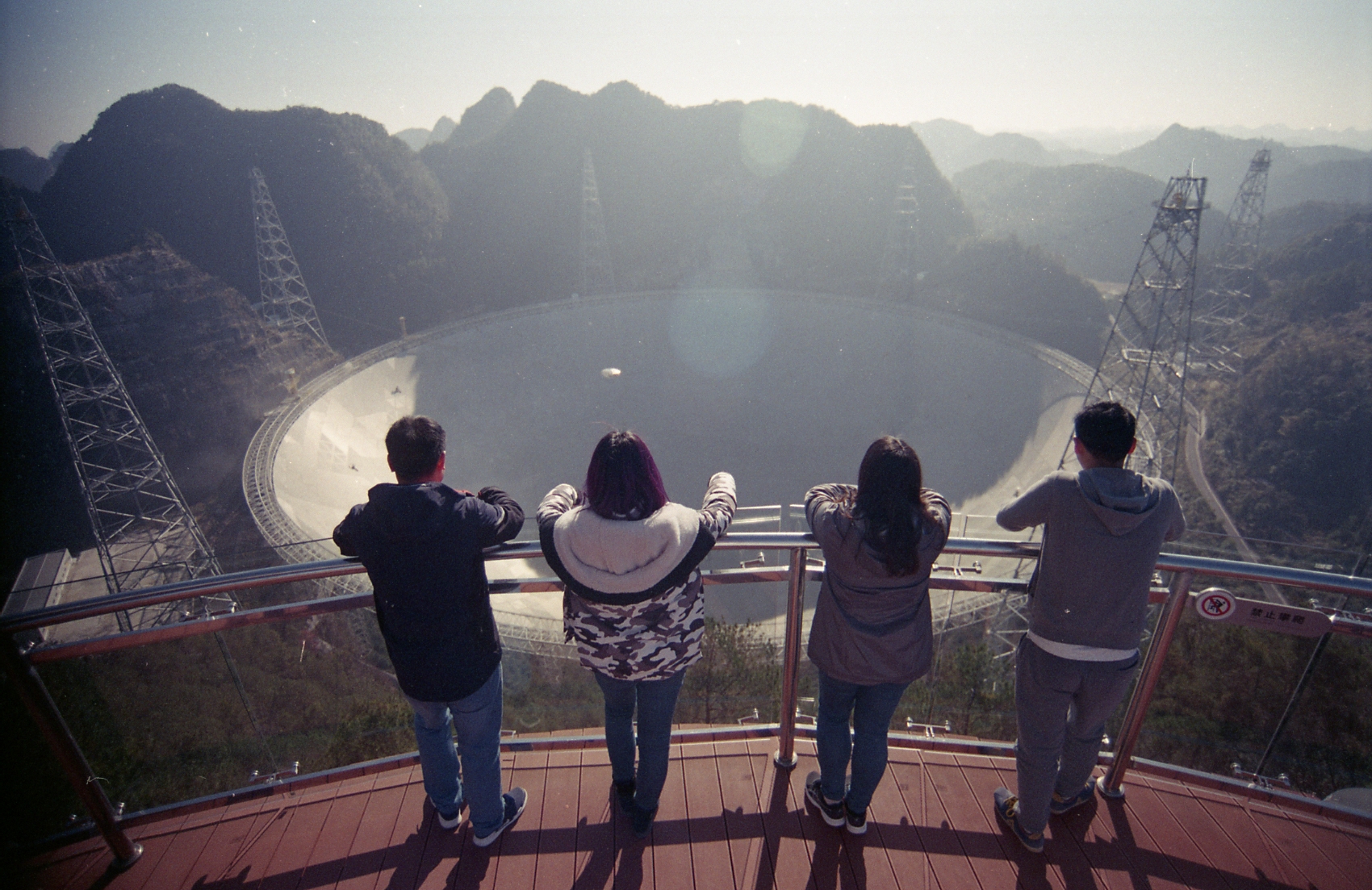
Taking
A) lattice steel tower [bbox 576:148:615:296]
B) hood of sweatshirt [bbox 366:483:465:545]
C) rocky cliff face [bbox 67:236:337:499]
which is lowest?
rocky cliff face [bbox 67:236:337:499]

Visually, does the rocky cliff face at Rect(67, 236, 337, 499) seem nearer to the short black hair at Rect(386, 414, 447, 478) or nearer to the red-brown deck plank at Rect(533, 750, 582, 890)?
the red-brown deck plank at Rect(533, 750, 582, 890)

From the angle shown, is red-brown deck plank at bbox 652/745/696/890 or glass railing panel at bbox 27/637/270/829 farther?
glass railing panel at bbox 27/637/270/829

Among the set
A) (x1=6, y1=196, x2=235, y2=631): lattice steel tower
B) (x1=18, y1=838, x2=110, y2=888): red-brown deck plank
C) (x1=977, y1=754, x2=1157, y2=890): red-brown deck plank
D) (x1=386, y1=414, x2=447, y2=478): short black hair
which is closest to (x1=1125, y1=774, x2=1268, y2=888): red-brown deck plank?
(x1=977, y1=754, x2=1157, y2=890): red-brown deck plank

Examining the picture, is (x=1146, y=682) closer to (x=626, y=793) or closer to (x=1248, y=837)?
(x=1248, y=837)

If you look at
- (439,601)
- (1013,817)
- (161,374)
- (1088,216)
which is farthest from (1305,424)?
(161,374)

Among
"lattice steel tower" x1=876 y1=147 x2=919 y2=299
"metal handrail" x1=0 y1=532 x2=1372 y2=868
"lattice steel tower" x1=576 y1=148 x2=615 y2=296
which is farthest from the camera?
"lattice steel tower" x1=876 y1=147 x2=919 y2=299

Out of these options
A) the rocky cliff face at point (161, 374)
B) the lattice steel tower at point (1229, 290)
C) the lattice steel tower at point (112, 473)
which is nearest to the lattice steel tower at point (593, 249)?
the rocky cliff face at point (161, 374)

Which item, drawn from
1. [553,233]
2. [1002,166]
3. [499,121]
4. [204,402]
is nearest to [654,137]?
[553,233]
